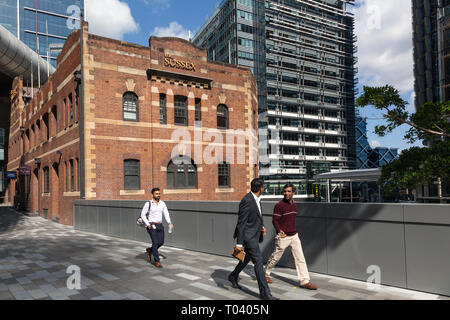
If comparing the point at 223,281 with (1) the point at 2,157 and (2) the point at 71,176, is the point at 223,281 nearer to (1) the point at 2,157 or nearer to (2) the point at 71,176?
(2) the point at 71,176

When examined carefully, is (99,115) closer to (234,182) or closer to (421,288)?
(234,182)

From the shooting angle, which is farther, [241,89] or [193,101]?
[241,89]

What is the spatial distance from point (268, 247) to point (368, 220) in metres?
2.70

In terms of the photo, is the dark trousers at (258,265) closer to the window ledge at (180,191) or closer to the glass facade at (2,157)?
the window ledge at (180,191)

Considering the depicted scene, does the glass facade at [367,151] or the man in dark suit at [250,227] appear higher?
the glass facade at [367,151]

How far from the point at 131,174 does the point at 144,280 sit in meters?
12.9

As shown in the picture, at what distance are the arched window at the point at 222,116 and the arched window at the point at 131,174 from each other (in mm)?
6402

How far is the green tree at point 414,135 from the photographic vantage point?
604 centimetres

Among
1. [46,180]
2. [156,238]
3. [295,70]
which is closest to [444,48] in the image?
[295,70]

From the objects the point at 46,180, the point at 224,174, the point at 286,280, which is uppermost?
the point at 224,174

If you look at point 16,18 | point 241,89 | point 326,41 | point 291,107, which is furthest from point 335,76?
point 16,18

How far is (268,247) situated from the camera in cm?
837

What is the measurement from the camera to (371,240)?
640 centimetres

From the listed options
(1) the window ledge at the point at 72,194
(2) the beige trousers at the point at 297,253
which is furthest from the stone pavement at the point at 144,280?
(1) the window ledge at the point at 72,194
